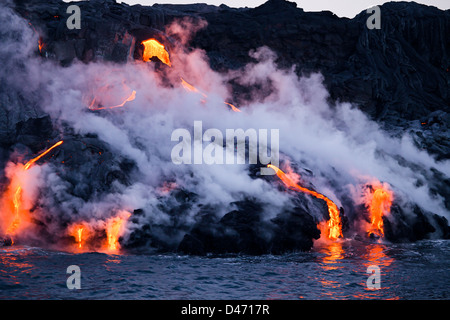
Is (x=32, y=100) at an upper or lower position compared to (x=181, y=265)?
upper

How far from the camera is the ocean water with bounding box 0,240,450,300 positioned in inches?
537

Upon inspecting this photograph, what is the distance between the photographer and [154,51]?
1124 inches

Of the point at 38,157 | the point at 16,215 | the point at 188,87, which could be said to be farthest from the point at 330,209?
the point at 16,215

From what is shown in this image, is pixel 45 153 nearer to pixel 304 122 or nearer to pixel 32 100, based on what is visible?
pixel 32 100

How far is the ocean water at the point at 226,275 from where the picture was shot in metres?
13.6

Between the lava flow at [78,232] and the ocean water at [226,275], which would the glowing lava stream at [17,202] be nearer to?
the ocean water at [226,275]

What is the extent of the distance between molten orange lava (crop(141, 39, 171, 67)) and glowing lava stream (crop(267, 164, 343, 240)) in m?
9.79

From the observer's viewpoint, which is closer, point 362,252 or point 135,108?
point 362,252

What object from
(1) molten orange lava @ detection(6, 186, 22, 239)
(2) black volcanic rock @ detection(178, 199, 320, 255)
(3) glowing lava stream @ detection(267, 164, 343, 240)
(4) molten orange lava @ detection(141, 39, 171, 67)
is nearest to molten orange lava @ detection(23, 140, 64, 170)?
(1) molten orange lava @ detection(6, 186, 22, 239)

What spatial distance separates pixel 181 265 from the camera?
54.9ft

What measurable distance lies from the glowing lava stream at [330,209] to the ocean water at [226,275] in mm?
2487

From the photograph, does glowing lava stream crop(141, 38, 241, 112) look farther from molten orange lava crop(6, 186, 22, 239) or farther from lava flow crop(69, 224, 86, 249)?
lava flow crop(69, 224, 86, 249)

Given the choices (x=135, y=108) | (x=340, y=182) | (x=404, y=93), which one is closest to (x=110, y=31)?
(x=135, y=108)

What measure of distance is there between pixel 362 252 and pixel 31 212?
41.5 feet
